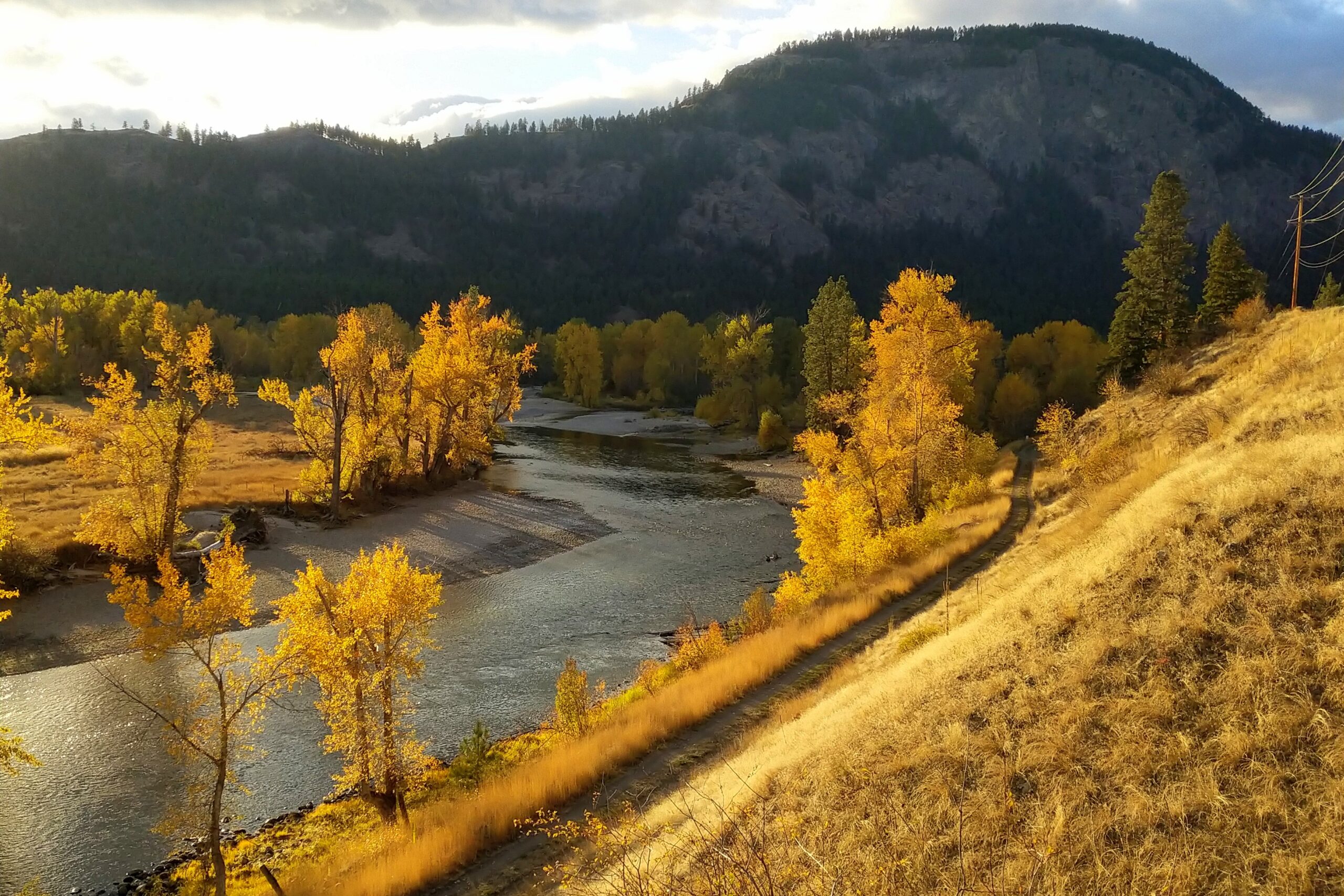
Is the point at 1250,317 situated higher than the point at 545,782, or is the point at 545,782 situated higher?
the point at 1250,317

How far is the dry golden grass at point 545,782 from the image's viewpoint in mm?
13992

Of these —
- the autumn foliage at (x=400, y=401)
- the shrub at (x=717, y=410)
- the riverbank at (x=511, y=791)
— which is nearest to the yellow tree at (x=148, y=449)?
the autumn foliage at (x=400, y=401)

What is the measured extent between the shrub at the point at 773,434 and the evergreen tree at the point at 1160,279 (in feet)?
103

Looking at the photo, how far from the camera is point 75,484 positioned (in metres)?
45.7

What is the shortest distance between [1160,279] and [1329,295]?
22.2 metres

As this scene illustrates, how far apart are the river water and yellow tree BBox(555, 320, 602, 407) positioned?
62.7 m

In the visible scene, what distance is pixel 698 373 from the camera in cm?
12619

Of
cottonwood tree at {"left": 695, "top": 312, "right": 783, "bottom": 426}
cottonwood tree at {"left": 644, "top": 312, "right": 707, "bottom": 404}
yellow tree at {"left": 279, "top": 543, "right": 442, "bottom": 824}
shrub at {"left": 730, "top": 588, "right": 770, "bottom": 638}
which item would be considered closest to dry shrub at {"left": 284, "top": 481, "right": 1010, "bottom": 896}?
yellow tree at {"left": 279, "top": 543, "right": 442, "bottom": 824}

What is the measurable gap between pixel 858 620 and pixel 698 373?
10287cm

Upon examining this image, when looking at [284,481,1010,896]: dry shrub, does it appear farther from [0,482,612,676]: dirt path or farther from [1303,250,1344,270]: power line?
[1303,250,1344,270]: power line

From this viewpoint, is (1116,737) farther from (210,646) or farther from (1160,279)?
(1160,279)

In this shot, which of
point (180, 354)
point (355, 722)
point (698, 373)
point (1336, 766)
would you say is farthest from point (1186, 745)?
point (698, 373)

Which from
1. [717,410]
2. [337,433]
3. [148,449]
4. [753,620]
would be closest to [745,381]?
[717,410]

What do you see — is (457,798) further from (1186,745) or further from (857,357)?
(857,357)
